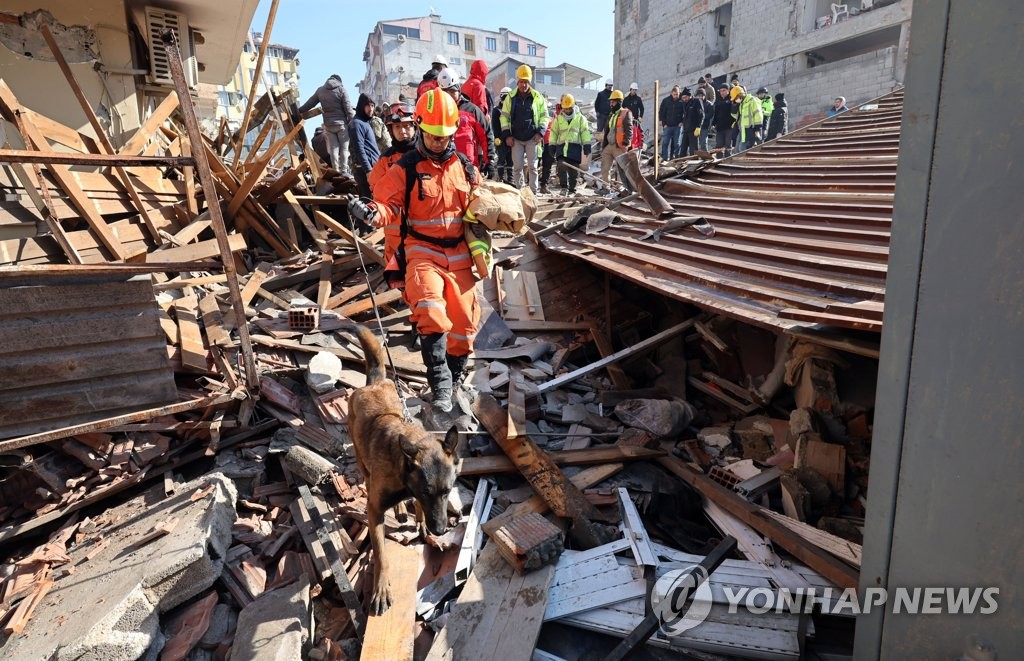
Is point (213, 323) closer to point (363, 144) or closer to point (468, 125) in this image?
point (363, 144)

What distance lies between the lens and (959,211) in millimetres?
1530

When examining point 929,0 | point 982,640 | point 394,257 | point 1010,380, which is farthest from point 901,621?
point 394,257

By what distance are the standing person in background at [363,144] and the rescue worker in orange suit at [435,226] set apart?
416 cm

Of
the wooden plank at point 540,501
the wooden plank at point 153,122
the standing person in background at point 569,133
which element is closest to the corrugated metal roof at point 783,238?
the wooden plank at point 540,501

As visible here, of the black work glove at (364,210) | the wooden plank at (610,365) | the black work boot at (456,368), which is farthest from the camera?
the wooden plank at (610,365)

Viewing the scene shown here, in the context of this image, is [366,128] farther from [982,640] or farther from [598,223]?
[982,640]

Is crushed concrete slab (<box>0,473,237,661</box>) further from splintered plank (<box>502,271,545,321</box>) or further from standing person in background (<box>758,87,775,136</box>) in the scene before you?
standing person in background (<box>758,87,775,136</box>)

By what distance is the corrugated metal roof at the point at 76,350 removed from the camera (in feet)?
10.9

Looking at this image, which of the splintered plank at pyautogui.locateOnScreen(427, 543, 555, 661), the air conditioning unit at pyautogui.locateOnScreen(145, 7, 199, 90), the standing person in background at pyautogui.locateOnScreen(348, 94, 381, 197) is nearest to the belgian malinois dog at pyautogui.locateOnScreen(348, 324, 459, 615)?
the splintered plank at pyautogui.locateOnScreen(427, 543, 555, 661)

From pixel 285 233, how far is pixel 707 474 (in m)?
6.94

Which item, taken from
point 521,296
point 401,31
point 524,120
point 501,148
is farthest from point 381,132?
point 401,31

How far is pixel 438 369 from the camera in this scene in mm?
4418

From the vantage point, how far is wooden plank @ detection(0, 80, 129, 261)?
15.0ft

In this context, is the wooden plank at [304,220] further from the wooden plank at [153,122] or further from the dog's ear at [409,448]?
the dog's ear at [409,448]
